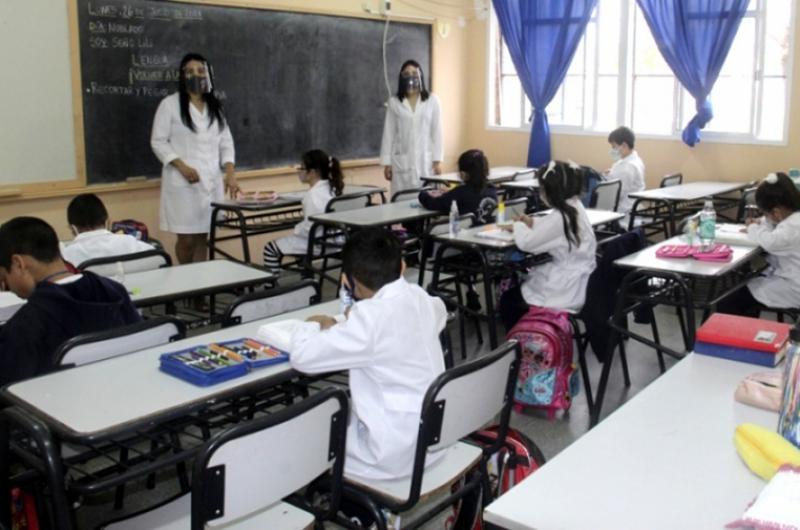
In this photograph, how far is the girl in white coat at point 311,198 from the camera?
212 inches

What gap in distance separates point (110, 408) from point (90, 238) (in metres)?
1.88

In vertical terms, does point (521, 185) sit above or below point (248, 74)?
below

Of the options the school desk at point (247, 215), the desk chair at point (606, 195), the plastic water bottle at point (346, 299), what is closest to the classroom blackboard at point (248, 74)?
the school desk at point (247, 215)

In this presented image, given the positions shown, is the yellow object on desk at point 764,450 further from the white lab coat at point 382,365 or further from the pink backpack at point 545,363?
the pink backpack at point 545,363

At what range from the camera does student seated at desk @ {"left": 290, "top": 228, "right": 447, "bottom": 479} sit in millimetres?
2205

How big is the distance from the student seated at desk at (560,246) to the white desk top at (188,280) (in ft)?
4.20

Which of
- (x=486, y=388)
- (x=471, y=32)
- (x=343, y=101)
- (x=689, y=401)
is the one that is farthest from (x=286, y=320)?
(x=471, y=32)

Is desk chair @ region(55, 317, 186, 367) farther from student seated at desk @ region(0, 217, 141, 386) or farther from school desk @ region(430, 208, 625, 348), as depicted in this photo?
school desk @ region(430, 208, 625, 348)

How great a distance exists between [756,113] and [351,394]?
5787mm

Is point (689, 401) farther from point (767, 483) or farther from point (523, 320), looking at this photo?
point (523, 320)

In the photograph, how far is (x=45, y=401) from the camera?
2096 millimetres

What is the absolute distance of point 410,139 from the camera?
6914mm

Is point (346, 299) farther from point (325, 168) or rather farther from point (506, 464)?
point (325, 168)

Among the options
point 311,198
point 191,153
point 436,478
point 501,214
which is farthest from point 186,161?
point 436,478
